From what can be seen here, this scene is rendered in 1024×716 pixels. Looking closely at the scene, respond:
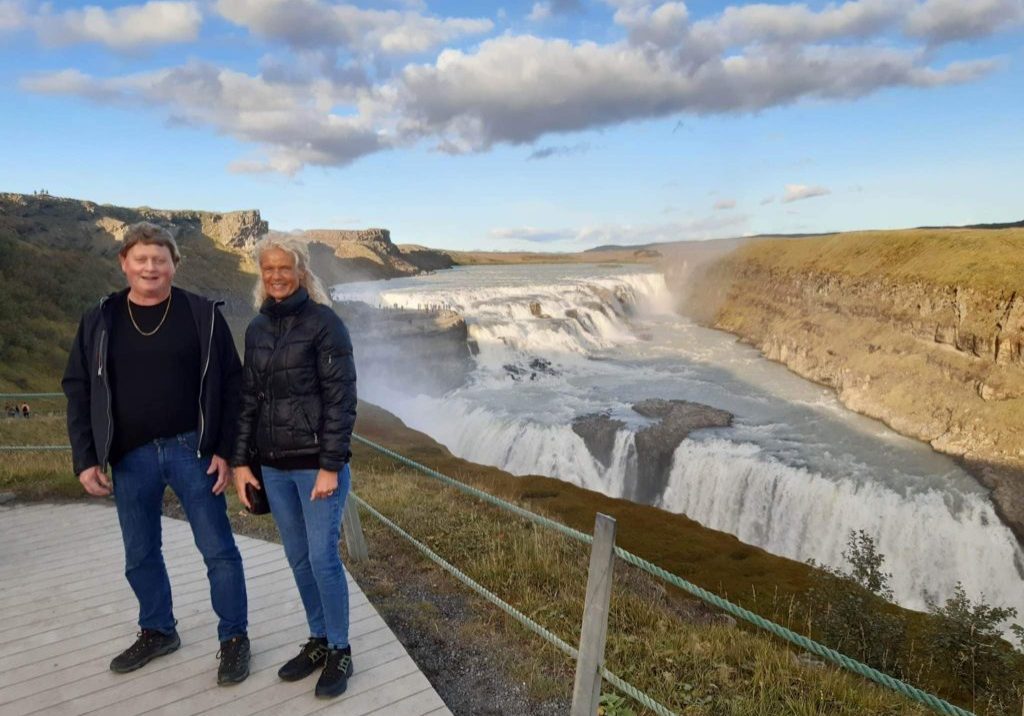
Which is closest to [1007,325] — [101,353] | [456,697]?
[456,697]

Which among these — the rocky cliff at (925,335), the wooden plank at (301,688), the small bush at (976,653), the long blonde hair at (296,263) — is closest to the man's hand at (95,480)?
the long blonde hair at (296,263)

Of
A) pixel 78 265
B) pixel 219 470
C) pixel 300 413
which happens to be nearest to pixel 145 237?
pixel 300 413

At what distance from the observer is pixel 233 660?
412 cm

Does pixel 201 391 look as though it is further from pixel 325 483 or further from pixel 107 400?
pixel 325 483

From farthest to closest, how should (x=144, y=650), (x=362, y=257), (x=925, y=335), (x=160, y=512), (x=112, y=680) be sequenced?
(x=362, y=257) → (x=925, y=335) → (x=144, y=650) → (x=112, y=680) → (x=160, y=512)

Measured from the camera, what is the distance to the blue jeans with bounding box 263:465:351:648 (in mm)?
3768

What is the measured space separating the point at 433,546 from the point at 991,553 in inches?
768

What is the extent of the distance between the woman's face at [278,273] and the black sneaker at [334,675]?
228 cm

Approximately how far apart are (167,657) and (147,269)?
270cm

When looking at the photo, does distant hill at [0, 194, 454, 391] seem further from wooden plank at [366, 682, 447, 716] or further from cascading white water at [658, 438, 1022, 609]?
cascading white water at [658, 438, 1022, 609]

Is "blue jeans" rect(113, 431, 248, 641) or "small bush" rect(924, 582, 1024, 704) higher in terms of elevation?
"blue jeans" rect(113, 431, 248, 641)

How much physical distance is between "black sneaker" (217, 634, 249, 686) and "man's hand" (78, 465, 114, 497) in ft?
4.22

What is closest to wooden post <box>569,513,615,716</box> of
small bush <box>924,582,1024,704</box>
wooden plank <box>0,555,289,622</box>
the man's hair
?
the man's hair

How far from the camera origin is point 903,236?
39.0 m
